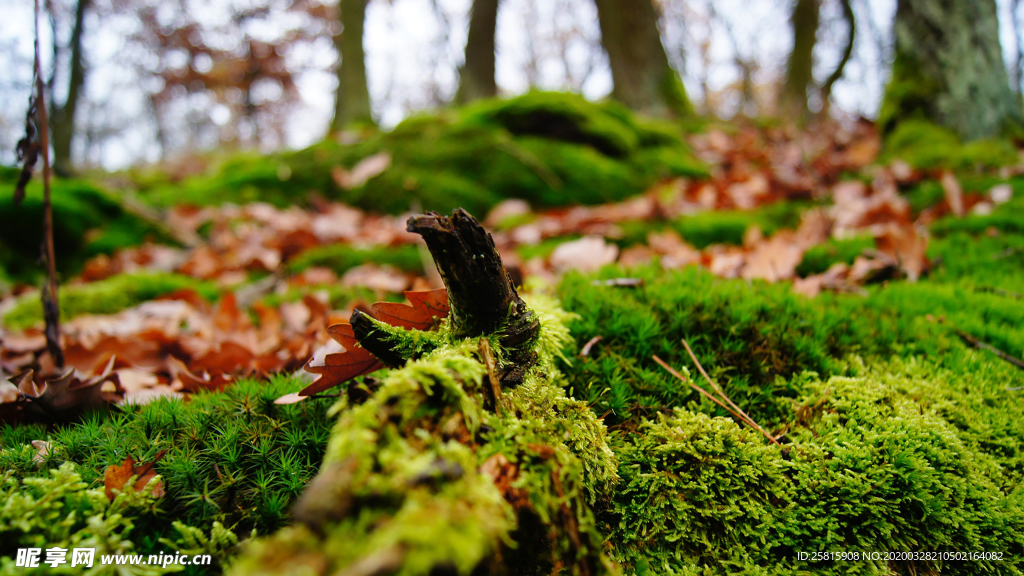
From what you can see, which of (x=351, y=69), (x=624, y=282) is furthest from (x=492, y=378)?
(x=351, y=69)

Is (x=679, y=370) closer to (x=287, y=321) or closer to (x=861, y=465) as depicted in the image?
(x=861, y=465)

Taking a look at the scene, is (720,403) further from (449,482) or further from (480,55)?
(480,55)

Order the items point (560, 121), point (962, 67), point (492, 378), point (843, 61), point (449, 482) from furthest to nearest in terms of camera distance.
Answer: point (843, 61), point (560, 121), point (962, 67), point (492, 378), point (449, 482)

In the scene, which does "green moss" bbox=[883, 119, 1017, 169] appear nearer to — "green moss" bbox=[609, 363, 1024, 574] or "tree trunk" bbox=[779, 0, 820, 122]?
"green moss" bbox=[609, 363, 1024, 574]

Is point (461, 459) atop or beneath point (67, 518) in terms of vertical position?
atop

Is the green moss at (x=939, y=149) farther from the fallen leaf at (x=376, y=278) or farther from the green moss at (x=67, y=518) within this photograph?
the green moss at (x=67, y=518)

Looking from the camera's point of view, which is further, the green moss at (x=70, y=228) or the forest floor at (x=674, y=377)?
the green moss at (x=70, y=228)

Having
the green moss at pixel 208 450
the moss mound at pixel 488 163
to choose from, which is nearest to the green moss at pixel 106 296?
the moss mound at pixel 488 163
